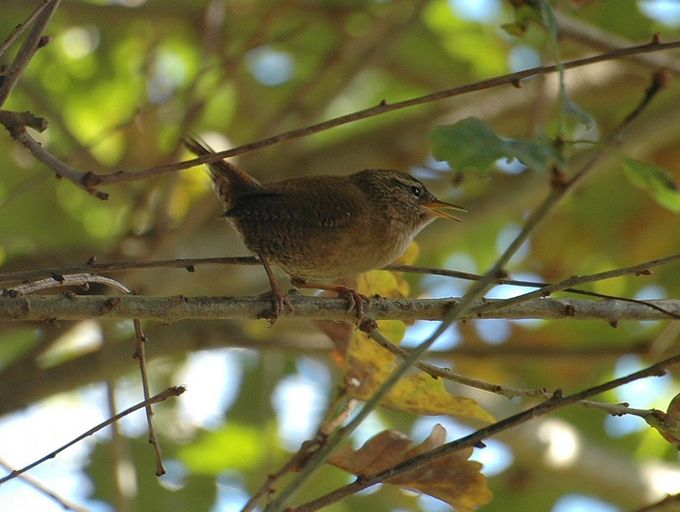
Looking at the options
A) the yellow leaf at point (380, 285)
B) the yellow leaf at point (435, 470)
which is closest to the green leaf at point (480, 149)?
the yellow leaf at point (435, 470)

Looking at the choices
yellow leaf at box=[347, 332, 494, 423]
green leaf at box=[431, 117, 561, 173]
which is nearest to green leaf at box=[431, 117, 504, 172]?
green leaf at box=[431, 117, 561, 173]

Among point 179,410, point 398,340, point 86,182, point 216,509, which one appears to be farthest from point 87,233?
point 86,182

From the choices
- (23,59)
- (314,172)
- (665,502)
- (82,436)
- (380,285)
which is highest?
(314,172)

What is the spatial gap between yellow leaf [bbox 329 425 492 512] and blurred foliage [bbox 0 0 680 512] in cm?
184

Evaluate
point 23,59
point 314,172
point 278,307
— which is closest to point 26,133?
point 23,59

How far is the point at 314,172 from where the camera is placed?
5215 millimetres

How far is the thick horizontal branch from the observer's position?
2143 mm

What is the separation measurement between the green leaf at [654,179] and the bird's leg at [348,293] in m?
0.70

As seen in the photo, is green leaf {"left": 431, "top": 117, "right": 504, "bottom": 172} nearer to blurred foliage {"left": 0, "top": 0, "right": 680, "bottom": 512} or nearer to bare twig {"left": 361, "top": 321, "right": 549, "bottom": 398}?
bare twig {"left": 361, "top": 321, "right": 549, "bottom": 398}

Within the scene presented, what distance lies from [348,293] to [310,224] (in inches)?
21.0

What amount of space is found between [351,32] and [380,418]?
2299 millimetres

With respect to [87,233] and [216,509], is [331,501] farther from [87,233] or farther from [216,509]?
[87,233]

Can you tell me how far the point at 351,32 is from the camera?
6000 millimetres

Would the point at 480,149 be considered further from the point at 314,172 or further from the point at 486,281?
the point at 314,172
